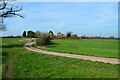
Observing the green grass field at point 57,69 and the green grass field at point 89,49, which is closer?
the green grass field at point 57,69

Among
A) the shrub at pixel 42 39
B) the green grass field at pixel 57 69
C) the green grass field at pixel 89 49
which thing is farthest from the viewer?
the shrub at pixel 42 39

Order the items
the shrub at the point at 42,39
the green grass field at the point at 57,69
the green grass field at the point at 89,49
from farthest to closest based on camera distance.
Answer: the shrub at the point at 42,39 → the green grass field at the point at 89,49 → the green grass field at the point at 57,69

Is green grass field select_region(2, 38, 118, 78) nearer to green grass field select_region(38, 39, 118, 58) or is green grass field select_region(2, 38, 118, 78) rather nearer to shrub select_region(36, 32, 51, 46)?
green grass field select_region(38, 39, 118, 58)

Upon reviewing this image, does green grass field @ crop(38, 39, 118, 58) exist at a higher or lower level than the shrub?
lower

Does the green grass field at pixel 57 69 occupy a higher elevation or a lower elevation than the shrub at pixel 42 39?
lower

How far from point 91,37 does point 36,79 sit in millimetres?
93429

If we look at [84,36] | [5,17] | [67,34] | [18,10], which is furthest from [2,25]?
[84,36]

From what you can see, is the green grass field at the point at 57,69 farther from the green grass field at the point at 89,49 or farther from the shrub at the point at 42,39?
the shrub at the point at 42,39

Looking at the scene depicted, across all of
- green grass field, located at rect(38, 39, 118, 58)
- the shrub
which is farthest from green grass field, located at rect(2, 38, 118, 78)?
the shrub

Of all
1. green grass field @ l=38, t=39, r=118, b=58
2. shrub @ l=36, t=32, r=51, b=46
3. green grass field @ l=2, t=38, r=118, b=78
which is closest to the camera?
green grass field @ l=2, t=38, r=118, b=78

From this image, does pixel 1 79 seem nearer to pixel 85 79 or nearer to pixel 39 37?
pixel 85 79

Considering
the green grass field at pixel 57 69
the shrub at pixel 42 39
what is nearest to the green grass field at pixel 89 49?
the shrub at pixel 42 39

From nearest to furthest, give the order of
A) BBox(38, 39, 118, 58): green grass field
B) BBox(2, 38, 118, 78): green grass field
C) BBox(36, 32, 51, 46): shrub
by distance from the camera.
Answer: BBox(2, 38, 118, 78): green grass field, BBox(38, 39, 118, 58): green grass field, BBox(36, 32, 51, 46): shrub

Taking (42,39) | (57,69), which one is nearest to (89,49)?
(42,39)
